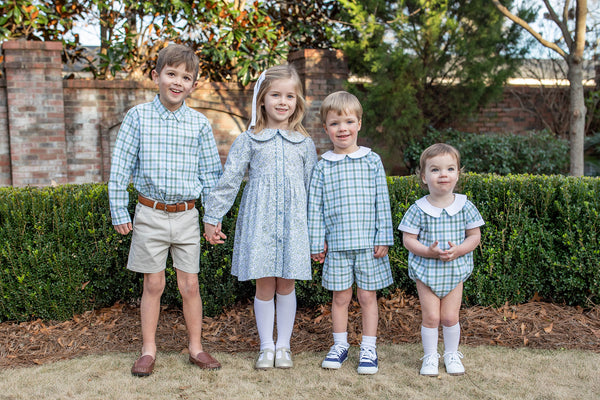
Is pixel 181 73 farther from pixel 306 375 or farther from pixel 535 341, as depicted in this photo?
pixel 535 341

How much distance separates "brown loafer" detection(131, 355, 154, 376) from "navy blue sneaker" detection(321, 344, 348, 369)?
1.03 meters

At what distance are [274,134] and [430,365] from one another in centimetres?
166

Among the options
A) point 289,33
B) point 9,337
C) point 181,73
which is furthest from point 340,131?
point 289,33

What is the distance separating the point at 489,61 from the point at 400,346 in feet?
18.0

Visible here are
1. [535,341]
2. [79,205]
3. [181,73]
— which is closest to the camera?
[181,73]

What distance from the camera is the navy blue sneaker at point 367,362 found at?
10.5ft

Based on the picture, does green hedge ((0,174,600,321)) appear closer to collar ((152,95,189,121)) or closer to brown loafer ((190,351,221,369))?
brown loafer ((190,351,221,369))

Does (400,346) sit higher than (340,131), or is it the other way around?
(340,131)

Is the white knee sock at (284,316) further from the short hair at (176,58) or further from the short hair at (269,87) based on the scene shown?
the short hair at (176,58)

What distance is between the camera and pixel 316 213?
3.31 meters

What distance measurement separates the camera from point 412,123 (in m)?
7.80

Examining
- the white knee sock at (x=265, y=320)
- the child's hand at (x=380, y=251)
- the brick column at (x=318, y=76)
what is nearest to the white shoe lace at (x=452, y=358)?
the child's hand at (x=380, y=251)

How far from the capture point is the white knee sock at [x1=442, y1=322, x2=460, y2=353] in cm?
321

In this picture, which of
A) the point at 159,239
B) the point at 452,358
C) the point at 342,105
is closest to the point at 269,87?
the point at 342,105
